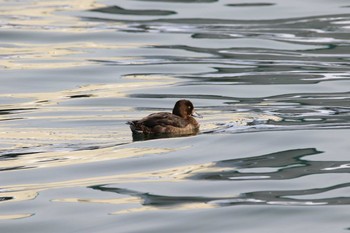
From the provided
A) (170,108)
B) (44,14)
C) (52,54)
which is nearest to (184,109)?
(170,108)

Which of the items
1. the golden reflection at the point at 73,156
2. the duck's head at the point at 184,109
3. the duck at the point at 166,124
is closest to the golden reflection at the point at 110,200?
the golden reflection at the point at 73,156

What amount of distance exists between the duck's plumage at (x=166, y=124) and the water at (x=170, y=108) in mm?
163

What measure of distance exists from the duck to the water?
0.52ft

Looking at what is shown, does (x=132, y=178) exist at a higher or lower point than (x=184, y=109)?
lower

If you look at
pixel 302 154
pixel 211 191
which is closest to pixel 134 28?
pixel 302 154

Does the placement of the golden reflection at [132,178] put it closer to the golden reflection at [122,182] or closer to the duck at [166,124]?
the golden reflection at [122,182]

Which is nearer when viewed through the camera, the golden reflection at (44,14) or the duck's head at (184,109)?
the duck's head at (184,109)

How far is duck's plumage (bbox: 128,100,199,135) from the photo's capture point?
14.2 m

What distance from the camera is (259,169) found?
12453 millimetres

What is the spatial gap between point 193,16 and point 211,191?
13253mm

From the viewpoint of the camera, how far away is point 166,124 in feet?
47.7

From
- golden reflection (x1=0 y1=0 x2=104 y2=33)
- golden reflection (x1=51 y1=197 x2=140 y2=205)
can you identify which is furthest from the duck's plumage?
golden reflection (x1=0 y1=0 x2=104 y2=33)

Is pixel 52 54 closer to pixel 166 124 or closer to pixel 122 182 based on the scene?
pixel 166 124

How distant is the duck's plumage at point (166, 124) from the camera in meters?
14.2
